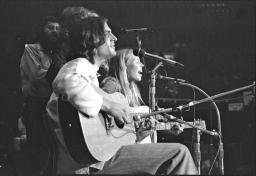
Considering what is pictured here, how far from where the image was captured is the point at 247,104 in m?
5.57

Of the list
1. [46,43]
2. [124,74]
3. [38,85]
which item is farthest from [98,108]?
[124,74]

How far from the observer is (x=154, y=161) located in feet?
8.12

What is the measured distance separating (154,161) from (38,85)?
1.29 m

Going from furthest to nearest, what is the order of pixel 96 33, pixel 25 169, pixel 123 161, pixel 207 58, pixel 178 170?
pixel 207 58
pixel 25 169
pixel 96 33
pixel 123 161
pixel 178 170

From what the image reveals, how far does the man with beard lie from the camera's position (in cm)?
342

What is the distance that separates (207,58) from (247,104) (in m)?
0.98

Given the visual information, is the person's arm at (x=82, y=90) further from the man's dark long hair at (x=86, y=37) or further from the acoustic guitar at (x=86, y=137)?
the man's dark long hair at (x=86, y=37)

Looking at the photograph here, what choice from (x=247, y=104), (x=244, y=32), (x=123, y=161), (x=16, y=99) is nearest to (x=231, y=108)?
(x=247, y=104)

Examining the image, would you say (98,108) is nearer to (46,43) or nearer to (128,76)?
(46,43)

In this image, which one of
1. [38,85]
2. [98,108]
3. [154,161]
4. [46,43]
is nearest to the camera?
[154,161]

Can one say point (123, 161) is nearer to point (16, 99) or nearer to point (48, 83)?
point (48, 83)

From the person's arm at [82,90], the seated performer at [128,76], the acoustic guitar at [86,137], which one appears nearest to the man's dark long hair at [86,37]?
the person's arm at [82,90]

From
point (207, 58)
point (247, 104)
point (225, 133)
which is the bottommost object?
point (225, 133)

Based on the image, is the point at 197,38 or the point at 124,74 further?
the point at 197,38
